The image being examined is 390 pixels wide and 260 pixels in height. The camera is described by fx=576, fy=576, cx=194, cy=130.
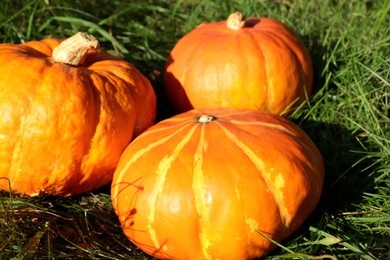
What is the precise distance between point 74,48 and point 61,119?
39cm

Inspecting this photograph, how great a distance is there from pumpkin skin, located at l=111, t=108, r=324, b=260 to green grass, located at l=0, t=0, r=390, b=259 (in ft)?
0.52

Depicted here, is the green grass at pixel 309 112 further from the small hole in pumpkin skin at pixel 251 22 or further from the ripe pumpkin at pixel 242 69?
the small hole in pumpkin skin at pixel 251 22

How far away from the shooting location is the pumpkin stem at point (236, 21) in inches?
130

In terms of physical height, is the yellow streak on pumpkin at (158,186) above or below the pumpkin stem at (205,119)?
below

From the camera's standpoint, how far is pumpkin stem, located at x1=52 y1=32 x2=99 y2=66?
278 centimetres

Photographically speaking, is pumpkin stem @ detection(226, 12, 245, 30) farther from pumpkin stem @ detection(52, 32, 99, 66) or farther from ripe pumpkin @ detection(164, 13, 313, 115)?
pumpkin stem @ detection(52, 32, 99, 66)

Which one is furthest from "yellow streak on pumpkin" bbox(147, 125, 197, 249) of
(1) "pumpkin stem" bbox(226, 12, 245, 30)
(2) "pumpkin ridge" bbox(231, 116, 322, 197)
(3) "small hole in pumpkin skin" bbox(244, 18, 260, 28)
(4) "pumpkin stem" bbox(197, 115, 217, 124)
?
(3) "small hole in pumpkin skin" bbox(244, 18, 260, 28)

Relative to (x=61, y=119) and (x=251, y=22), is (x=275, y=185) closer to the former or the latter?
(x=61, y=119)

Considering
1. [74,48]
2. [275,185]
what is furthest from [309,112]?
[74,48]

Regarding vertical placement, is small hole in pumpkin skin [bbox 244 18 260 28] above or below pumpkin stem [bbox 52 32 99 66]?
below

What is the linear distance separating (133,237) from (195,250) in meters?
0.31

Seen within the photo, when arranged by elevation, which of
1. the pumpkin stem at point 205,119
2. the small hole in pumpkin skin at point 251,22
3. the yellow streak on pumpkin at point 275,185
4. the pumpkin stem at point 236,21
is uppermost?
the pumpkin stem at point 236,21

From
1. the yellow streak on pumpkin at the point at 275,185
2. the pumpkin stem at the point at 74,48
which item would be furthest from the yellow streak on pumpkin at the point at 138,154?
the pumpkin stem at the point at 74,48

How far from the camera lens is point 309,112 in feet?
10.6
